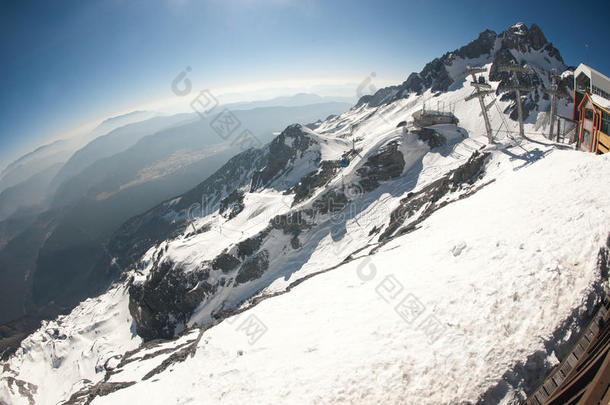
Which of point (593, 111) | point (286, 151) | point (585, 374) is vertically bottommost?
point (593, 111)

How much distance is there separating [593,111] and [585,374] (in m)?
26.9

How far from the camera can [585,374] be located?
22.1 ft

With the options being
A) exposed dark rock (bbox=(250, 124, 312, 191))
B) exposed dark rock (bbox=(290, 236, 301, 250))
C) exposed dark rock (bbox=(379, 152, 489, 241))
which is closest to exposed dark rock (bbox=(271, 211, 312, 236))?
exposed dark rock (bbox=(290, 236, 301, 250))

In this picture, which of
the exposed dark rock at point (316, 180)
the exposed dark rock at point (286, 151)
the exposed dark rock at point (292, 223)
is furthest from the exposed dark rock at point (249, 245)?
the exposed dark rock at point (286, 151)

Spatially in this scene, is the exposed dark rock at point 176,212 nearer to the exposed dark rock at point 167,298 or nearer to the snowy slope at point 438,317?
the exposed dark rock at point 167,298

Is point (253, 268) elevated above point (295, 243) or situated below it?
above

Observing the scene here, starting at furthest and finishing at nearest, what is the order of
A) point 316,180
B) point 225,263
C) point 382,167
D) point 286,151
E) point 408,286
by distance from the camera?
1. point 286,151
2. point 316,180
3. point 225,263
4. point 382,167
5. point 408,286

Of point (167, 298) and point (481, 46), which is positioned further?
point (481, 46)

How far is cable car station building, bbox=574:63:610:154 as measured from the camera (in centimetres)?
2061

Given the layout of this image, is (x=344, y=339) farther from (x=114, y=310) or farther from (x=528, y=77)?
(x=114, y=310)

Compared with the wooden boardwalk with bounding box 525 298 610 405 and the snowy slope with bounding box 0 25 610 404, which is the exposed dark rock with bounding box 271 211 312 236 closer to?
the snowy slope with bounding box 0 25 610 404

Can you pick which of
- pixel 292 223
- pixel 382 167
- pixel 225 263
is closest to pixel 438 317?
pixel 292 223

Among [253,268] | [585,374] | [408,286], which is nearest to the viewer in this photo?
[585,374]

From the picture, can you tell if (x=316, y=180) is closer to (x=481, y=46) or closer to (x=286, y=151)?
(x=286, y=151)
